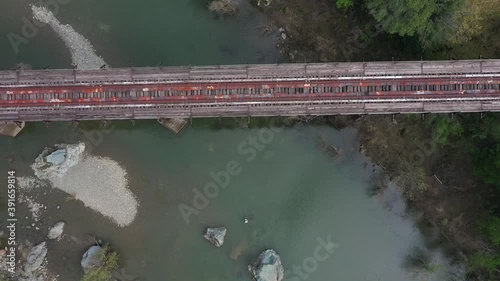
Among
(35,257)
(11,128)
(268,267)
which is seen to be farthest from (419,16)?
(35,257)

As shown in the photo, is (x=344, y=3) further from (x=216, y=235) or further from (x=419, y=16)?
(x=216, y=235)

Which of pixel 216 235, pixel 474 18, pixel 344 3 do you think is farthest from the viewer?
pixel 216 235

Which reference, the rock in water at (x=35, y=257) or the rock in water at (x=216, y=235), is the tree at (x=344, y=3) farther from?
the rock in water at (x=35, y=257)

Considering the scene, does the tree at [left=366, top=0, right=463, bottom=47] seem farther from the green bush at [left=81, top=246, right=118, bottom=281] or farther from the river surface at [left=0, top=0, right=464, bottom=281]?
the green bush at [left=81, top=246, right=118, bottom=281]

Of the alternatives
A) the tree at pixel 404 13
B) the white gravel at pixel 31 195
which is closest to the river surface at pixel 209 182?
the white gravel at pixel 31 195

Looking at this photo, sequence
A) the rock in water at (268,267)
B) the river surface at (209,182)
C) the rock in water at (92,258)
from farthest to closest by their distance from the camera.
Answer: the river surface at (209,182)
the rock in water at (268,267)
the rock in water at (92,258)
